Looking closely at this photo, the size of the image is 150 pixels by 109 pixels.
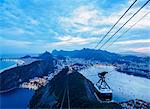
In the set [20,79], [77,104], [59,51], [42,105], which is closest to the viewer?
[77,104]

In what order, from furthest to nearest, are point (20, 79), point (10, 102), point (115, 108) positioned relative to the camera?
point (20, 79) → point (10, 102) → point (115, 108)

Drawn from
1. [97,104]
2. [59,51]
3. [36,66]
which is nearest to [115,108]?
[97,104]

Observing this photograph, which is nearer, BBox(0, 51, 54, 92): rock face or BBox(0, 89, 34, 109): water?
BBox(0, 89, 34, 109): water

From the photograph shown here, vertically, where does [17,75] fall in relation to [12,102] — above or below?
above

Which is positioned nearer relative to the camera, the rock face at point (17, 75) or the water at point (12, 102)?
the water at point (12, 102)

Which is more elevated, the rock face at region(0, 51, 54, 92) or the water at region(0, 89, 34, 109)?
the rock face at region(0, 51, 54, 92)

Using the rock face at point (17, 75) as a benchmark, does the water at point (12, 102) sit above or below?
below

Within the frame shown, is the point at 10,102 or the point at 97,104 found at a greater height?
the point at 97,104

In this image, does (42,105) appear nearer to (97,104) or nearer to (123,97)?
(97,104)

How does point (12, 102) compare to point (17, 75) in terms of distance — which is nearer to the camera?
point (12, 102)

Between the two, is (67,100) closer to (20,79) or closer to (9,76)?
(9,76)

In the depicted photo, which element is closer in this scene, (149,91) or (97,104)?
(97,104)
